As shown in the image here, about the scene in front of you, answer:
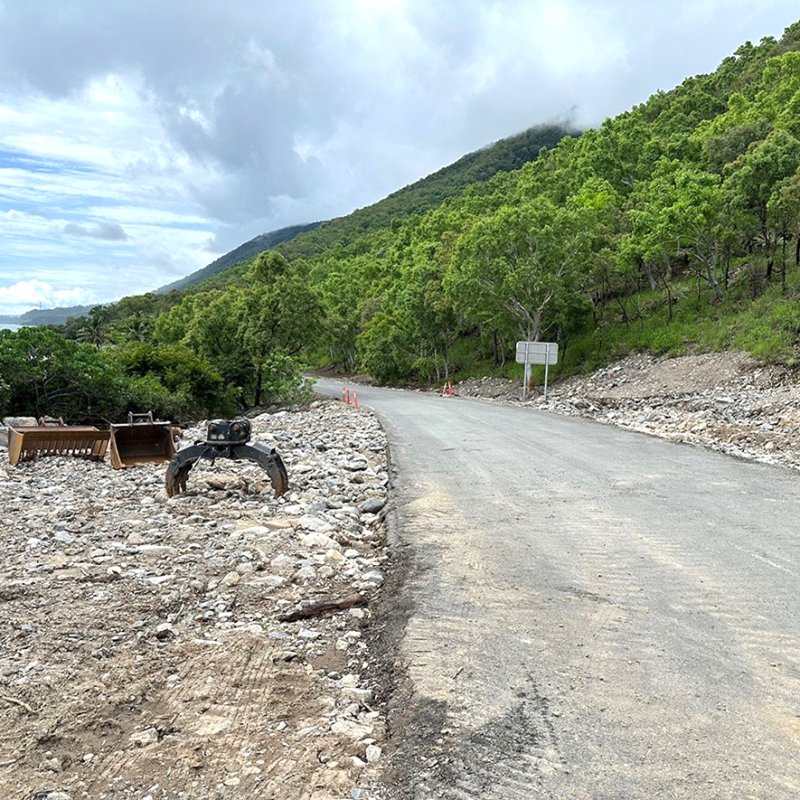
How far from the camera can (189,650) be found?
13.5 feet

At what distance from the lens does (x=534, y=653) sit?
12.9 feet

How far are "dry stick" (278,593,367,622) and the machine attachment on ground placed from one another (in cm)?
334

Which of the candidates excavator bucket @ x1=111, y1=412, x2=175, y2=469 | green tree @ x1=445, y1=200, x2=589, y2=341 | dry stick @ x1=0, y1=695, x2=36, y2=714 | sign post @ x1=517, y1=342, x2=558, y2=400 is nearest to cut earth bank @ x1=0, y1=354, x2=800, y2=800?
dry stick @ x1=0, y1=695, x2=36, y2=714

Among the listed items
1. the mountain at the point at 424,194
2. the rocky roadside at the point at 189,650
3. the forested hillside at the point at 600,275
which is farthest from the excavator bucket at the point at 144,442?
the mountain at the point at 424,194

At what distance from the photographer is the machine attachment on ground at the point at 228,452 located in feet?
26.6

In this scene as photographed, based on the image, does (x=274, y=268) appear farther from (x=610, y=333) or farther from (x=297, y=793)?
(x=297, y=793)

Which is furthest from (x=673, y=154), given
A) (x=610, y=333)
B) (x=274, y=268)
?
(x=274, y=268)

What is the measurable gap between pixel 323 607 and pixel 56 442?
10.7 metres

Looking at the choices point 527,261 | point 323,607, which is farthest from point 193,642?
point 527,261

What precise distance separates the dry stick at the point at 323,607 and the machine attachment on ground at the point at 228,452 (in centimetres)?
334

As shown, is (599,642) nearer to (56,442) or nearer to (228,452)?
(228,452)

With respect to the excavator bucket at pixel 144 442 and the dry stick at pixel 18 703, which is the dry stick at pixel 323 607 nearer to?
the dry stick at pixel 18 703

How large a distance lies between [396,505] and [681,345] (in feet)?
78.1

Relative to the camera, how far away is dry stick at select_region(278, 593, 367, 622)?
4.66 metres
